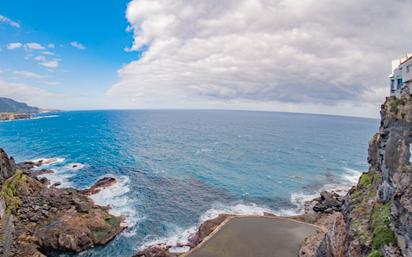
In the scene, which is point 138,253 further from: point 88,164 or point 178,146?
point 178,146

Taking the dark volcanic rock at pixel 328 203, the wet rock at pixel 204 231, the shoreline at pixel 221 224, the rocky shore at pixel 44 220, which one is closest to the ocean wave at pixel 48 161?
the rocky shore at pixel 44 220

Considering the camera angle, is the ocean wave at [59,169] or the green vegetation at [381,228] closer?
the green vegetation at [381,228]

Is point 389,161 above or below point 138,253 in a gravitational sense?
above

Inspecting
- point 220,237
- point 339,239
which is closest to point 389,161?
point 339,239

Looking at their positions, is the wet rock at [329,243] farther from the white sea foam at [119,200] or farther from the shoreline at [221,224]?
the white sea foam at [119,200]

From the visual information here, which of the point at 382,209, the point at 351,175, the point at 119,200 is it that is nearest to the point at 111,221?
the point at 119,200

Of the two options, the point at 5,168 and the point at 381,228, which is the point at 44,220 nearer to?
the point at 5,168

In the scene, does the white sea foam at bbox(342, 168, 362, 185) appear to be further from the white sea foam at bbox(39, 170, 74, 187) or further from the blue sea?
the white sea foam at bbox(39, 170, 74, 187)
